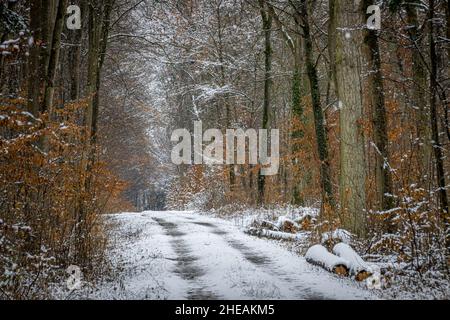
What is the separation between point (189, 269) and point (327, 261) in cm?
263

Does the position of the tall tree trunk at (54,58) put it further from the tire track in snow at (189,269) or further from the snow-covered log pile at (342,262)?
the snow-covered log pile at (342,262)

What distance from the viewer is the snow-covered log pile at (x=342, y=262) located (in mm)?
6905

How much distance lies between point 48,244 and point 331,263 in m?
5.06

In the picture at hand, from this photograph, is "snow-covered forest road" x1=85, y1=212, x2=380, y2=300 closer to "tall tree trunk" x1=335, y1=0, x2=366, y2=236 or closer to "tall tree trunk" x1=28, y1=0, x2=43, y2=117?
"tall tree trunk" x1=335, y1=0, x2=366, y2=236

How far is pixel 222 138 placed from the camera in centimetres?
2548

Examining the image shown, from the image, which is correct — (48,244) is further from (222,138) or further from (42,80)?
(222,138)

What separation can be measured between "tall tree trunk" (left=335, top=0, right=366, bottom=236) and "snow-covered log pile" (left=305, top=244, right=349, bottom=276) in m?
1.51

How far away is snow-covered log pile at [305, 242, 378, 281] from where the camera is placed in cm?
690

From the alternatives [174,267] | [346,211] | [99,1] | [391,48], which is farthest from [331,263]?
[99,1]

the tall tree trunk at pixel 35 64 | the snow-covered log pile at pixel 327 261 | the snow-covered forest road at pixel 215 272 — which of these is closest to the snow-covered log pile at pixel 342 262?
the snow-covered log pile at pixel 327 261

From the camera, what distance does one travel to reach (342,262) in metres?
7.38

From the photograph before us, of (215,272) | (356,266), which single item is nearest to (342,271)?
(356,266)

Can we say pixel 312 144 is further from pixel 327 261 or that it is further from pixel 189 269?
pixel 189 269
